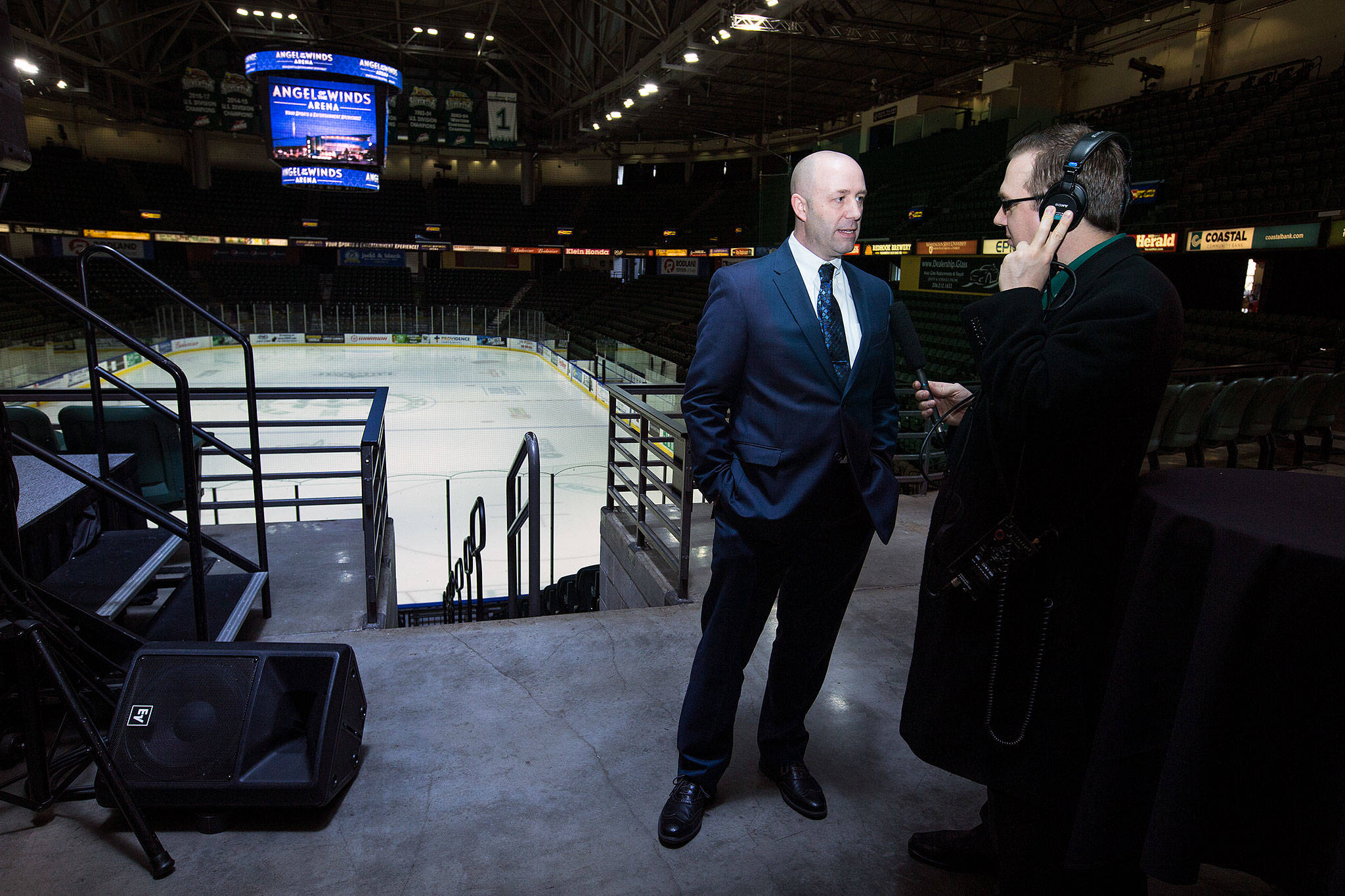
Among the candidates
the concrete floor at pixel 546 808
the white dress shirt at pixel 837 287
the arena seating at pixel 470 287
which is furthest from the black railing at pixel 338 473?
the arena seating at pixel 470 287

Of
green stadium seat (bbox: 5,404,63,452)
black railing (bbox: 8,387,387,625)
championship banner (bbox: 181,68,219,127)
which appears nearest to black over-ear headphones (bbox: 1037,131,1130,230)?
black railing (bbox: 8,387,387,625)

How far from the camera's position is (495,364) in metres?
19.5

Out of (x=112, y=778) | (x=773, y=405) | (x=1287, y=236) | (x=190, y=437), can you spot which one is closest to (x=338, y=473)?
Answer: (x=190, y=437)

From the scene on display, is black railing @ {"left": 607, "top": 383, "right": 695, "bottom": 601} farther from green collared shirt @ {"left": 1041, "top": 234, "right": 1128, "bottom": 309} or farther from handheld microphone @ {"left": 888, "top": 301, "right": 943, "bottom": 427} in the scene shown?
green collared shirt @ {"left": 1041, "top": 234, "right": 1128, "bottom": 309}

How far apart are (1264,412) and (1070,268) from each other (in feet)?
17.6

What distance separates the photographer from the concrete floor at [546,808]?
5.22ft

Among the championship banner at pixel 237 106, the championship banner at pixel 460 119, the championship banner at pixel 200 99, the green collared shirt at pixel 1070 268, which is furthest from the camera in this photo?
the championship banner at pixel 460 119

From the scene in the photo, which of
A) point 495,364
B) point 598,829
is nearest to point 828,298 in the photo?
point 598,829

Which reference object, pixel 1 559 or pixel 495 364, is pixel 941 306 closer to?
pixel 495 364

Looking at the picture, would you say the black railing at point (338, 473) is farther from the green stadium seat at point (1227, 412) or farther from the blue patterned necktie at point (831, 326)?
the green stadium seat at point (1227, 412)

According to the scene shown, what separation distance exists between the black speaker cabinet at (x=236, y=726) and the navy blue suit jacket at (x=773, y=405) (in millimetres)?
1039

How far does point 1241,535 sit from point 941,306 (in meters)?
15.5

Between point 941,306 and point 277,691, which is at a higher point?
point 941,306

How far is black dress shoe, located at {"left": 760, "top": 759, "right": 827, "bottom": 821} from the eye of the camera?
1.80 m
